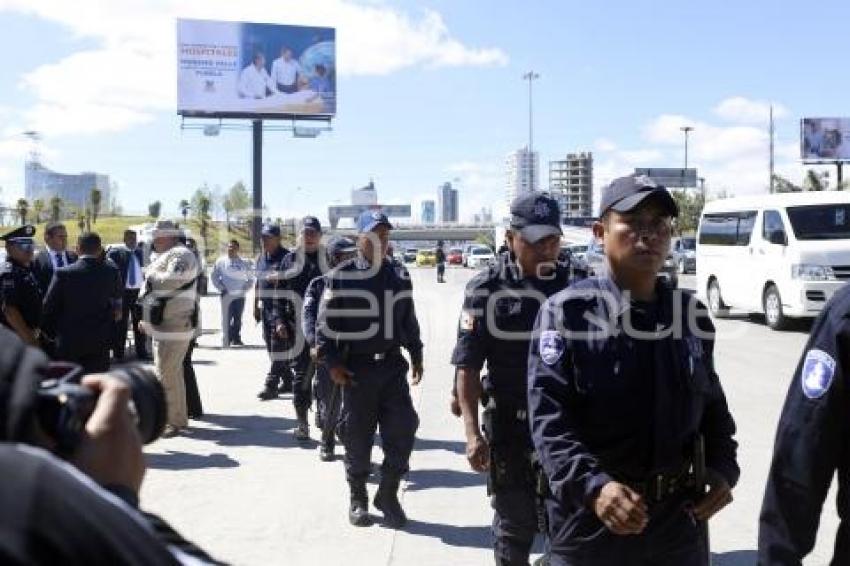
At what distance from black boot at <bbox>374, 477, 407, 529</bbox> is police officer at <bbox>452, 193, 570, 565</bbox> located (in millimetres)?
1351

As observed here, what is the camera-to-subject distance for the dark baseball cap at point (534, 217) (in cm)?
378

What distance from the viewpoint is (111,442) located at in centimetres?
115

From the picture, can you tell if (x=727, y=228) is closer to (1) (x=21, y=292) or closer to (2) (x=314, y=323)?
(2) (x=314, y=323)

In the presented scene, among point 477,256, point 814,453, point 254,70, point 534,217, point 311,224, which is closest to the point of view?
point 814,453

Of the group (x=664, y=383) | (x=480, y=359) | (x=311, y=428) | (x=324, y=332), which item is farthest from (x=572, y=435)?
(x=311, y=428)

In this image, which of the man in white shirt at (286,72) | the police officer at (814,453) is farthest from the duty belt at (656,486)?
the man in white shirt at (286,72)

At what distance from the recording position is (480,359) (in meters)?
3.82

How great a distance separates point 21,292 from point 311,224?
2542 mm

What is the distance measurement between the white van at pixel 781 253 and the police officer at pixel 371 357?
989 cm

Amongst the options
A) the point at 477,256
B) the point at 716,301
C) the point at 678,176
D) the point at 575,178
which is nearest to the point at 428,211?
the point at 575,178

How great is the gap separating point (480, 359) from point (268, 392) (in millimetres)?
5573

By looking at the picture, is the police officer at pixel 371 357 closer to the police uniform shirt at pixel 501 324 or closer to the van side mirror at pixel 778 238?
the police uniform shirt at pixel 501 324

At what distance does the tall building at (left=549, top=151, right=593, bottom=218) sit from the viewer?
12762 cm

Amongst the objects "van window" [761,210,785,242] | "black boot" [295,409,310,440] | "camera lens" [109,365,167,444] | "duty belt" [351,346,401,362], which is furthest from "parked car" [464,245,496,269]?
"camera lens" [109,365,167,444]
